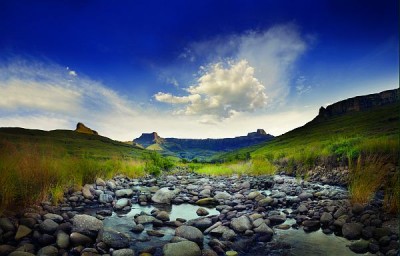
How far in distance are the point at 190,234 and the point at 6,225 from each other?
3.59 metres

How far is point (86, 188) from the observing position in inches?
424

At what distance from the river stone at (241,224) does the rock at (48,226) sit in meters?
3.87

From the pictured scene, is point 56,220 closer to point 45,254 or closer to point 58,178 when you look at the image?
point 45,254

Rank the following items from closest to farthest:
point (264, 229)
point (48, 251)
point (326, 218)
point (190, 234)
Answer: point (48, 251)
point (190, 234)
point (264, 229)
point (326, 218)

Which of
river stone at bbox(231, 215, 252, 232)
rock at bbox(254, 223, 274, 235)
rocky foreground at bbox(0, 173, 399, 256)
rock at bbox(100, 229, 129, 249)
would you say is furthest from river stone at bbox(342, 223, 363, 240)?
rock at bbox(100, 229, 129, 249)

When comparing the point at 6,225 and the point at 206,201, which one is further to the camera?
the point at 206,201

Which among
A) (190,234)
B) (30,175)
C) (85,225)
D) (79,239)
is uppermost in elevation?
(30,175)

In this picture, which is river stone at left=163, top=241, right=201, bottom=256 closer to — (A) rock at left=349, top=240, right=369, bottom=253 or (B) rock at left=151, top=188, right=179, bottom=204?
(A) rock at left=349, top=240, right=369, bottom=253

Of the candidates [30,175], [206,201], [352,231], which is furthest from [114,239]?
[206,201]

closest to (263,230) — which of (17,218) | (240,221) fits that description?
(240,221)

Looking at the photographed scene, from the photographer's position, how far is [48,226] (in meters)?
6.22

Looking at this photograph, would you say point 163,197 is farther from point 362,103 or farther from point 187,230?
point 362,103

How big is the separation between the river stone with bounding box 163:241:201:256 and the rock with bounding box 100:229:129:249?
0.86 meters

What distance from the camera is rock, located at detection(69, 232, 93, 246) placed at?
223 inches
